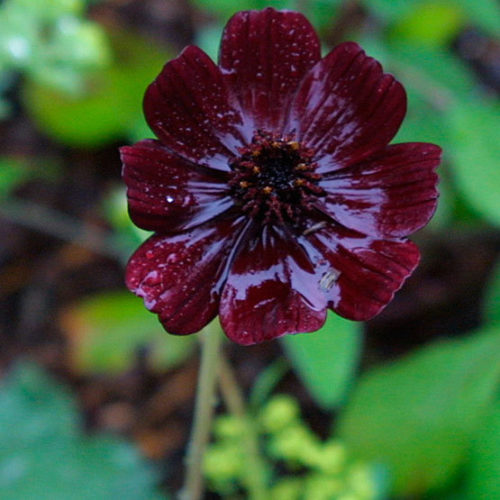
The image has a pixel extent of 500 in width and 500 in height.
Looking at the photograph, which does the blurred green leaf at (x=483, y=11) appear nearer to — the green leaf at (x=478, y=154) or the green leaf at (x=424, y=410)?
the green leaf at (x=478, y=154)

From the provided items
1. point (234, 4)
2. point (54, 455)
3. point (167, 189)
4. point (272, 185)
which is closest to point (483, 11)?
point (234, 4)

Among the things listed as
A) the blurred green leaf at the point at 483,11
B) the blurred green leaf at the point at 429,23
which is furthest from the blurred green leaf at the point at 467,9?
the blurred green leaf at the point at 429,23

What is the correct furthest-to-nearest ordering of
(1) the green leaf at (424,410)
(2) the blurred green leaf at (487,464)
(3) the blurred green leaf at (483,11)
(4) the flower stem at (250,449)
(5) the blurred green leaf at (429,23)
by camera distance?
(5) the blurred green leaf at (429,23)
(3) the blurred green leaf at (483,11)
(1) the green leaf at (424,410)
(4) the flower stem at (250,449)
(2) the blurred green leaf at (487,464)

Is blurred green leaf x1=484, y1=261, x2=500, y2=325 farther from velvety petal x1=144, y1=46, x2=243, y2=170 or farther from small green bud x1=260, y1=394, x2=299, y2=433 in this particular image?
velvety petal x1=144, y1=46, x2=243, y2=170

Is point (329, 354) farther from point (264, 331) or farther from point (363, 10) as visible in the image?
point (363, 10)

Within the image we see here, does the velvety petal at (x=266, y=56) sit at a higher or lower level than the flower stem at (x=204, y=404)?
higher

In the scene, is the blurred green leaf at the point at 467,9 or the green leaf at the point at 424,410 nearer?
the green leaf at the point at 424,410

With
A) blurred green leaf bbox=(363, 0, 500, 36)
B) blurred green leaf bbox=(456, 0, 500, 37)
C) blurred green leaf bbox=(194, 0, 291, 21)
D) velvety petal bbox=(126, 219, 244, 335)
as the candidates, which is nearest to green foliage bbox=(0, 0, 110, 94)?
blurred green leaf bbox=(194, 0, 291, 21)
